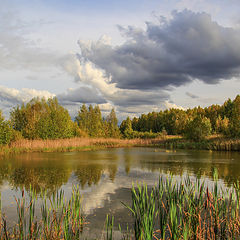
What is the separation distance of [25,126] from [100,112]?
13974mm

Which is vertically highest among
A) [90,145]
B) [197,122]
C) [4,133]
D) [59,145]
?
[197,122]

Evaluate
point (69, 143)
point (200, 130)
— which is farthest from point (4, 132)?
point (200, 130)

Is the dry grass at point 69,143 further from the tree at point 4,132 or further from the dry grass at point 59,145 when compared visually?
the tree at point 4,132

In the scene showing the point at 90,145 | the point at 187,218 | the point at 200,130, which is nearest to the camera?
the point at 187,218

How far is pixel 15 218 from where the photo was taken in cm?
584

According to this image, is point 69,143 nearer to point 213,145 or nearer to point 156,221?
point 213,145

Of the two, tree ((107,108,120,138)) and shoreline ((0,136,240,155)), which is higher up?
tree ((107,108,120,138))

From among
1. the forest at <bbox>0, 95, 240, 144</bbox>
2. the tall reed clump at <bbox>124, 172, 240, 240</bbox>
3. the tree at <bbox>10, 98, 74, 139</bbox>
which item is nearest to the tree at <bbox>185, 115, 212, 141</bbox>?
the forest at <bbox>0, 95, 240, 144</bbox>

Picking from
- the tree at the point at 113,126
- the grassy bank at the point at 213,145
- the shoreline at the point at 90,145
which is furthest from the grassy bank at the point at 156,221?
the tree at the point at 113,126

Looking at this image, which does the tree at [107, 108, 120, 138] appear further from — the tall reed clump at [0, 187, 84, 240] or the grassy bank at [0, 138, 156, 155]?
the tall reed clump at [0, 187, 84, 240]

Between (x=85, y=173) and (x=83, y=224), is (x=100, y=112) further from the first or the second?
(x=83, y=224)

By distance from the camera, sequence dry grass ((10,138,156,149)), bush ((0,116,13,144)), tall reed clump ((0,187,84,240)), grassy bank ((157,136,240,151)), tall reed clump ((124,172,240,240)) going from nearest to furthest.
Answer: tall reed clump ((124,172,240,240)), tall reed clump ((0,187,84,240)), bush ((0,116,13,144)), dry grass ((10,138,156,149)), grassy bank ((157,136,240,151))

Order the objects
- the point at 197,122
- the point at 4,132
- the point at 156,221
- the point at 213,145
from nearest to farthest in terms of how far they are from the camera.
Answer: the point at 156,221 < the point at 4,132 < the point at 213,145 < the point at 197,122

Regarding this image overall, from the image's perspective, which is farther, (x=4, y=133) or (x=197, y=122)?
(x=197, y=122)
